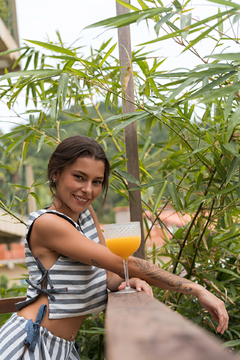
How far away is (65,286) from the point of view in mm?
1022

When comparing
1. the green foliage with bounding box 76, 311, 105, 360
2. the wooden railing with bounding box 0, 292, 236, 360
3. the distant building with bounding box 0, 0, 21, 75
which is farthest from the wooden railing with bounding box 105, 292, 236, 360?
the distant building with bounding box 0, 0, 21, 75

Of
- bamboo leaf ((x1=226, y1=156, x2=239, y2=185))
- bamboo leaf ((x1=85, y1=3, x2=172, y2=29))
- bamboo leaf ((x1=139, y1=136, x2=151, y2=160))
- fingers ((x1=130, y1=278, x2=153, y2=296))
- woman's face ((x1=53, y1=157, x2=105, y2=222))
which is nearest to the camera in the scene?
fingers ((x1=130, y1=278, x2=153, y2=296))

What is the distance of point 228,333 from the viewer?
1469 millimetres

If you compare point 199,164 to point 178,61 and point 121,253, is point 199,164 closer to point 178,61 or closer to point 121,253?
point 178,61

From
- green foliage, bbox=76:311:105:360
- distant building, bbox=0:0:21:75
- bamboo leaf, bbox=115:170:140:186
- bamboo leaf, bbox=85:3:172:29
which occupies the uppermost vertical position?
distant building, bbox=0:0:21:75

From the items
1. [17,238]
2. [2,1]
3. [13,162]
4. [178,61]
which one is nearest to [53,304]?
[178,61]

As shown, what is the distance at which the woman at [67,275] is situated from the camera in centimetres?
94

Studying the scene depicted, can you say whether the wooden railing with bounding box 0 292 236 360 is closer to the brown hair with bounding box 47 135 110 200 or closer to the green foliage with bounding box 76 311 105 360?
the brown hair with bounding box 47 135 110 200

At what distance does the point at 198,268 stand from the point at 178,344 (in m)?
1.39

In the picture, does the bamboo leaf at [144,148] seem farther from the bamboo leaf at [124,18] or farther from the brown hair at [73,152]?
the bamboo leaf at [124,18]

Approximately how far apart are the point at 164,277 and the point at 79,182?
15.7 inches

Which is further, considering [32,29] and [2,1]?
[32,29]

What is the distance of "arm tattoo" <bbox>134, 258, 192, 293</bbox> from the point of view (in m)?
0.95

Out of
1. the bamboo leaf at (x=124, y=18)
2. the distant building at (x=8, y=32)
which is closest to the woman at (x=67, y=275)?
the bamboo leaf at (x=124, y=18)
